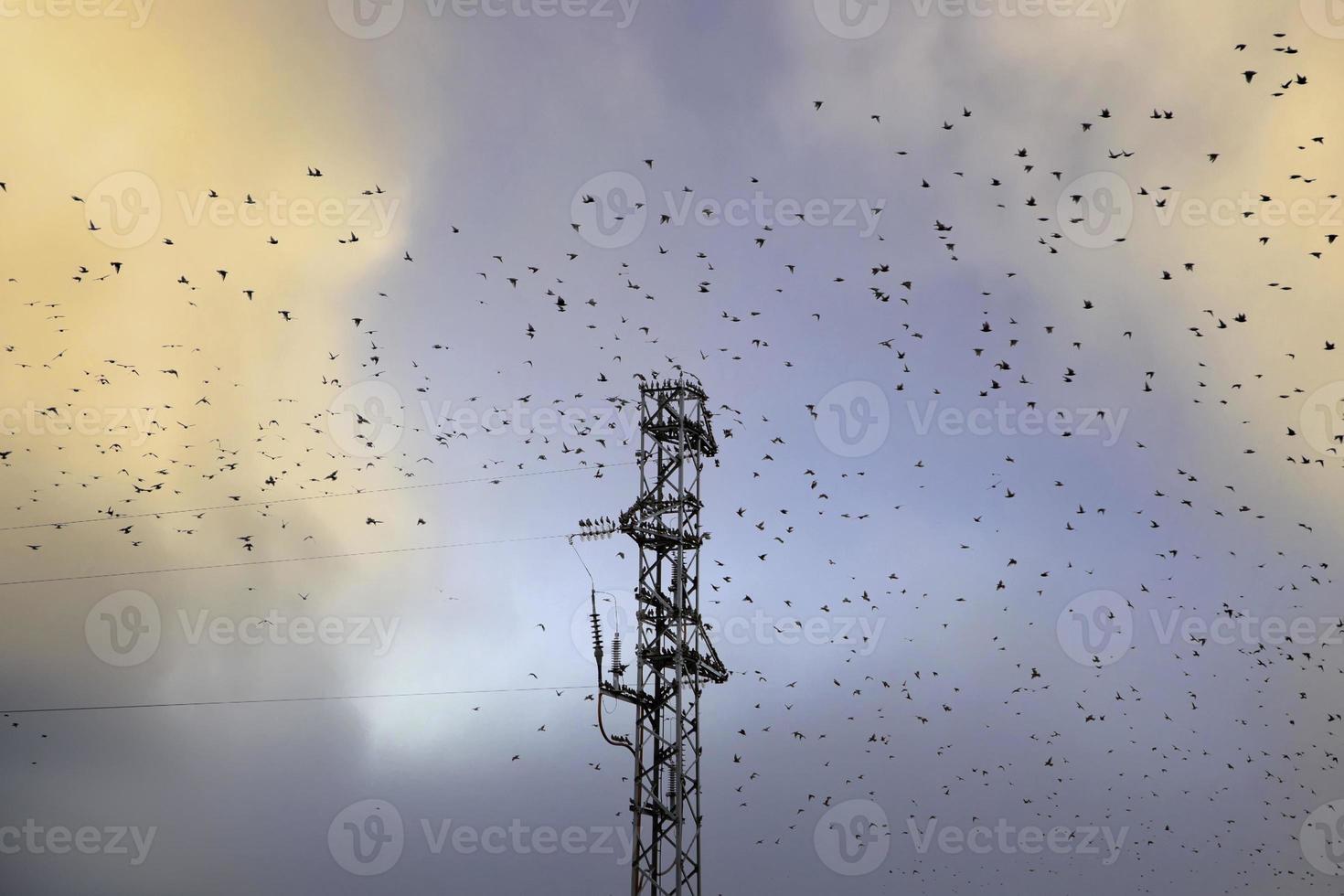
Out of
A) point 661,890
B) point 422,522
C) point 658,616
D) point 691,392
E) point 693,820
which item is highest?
point 691,392

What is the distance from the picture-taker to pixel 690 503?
3222cm

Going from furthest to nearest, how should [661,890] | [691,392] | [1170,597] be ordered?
1. [1170,597]
2. [691,392]
3. [661,890]

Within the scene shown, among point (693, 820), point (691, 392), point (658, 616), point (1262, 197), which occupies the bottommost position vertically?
point (693, 820)

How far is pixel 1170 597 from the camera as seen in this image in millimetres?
40469

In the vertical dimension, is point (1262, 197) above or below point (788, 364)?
above

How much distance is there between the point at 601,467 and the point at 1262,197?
77.0ft

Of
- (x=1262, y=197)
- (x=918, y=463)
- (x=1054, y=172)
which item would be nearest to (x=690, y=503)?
(x=918, y=463)

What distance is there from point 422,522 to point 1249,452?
31.1 metres

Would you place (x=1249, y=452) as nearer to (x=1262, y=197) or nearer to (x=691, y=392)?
(x=1262, y=197)

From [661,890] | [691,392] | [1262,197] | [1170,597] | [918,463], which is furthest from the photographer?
[1170,597]

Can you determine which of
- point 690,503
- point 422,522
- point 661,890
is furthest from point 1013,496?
point 422,522

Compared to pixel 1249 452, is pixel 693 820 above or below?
below

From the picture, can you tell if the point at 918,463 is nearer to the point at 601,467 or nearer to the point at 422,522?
the point at 601,467

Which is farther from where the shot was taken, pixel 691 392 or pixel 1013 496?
pixel 1013 496
